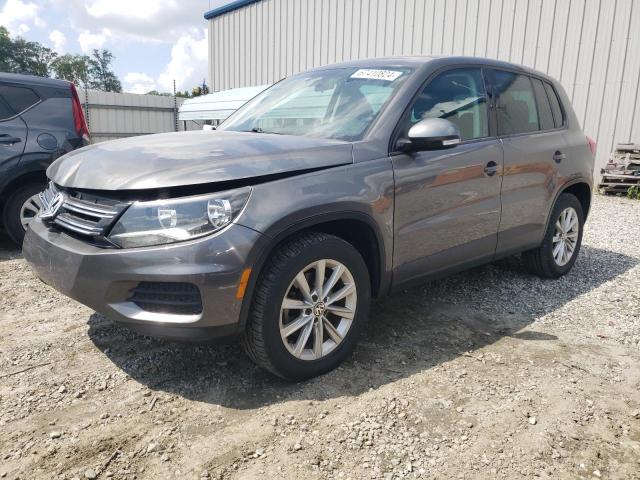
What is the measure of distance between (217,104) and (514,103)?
37.0ft

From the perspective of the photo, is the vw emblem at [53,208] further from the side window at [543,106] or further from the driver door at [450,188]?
the side window at [543,106]

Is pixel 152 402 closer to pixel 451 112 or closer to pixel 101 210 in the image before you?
pixel 101 210

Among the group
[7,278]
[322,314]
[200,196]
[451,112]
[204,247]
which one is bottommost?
[7,278]

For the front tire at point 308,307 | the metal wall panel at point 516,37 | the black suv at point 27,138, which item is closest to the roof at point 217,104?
the metal wall panel at point 516,37

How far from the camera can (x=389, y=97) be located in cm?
320

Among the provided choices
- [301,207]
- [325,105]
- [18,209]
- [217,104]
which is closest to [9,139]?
[18,209]

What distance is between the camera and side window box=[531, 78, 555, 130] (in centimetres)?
437

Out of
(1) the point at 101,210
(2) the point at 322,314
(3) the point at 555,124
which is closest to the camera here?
(1) the point at 101,210

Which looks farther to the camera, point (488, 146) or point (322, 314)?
point (488, 146)

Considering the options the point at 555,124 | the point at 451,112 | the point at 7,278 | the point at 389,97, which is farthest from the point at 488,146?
the point at 7,278

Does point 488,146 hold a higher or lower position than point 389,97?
lower

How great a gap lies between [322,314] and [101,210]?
121cm

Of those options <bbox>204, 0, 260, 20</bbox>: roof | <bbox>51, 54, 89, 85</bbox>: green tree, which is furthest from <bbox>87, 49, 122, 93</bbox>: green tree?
<bbox>204, 0, 260, 20</bbox>: roof

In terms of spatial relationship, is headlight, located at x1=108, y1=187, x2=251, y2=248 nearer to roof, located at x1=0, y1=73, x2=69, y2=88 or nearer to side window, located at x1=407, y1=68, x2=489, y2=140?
side window, located at x1=407, y1=68, x2=489, y2=140
